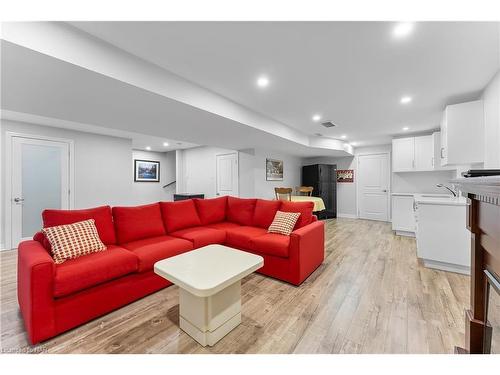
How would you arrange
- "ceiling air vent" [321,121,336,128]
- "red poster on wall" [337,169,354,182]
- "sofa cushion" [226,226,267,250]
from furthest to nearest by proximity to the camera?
"red poster on wall" [337,169,354,182] → "ceiling air vent" [321,121,336,128] → "sofa cushion" [226,226,267,250]

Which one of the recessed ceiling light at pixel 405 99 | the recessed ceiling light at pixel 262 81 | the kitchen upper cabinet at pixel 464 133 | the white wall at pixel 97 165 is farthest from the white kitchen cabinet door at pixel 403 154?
the white wall at pixel 97 165

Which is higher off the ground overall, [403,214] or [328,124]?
[328,124]

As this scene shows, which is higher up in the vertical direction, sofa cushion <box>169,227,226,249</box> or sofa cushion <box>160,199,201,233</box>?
sofa cushion <box>160,199,201,233</box>

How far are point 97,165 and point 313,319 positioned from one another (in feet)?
17.8

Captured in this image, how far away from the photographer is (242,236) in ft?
9.54

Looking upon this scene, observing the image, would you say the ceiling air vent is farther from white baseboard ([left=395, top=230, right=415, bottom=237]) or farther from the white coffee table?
the white coffee table

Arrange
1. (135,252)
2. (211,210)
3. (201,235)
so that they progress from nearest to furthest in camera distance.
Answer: (135,252) < (201,235) < (211,210)

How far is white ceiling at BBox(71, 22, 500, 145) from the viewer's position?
166 centimetres

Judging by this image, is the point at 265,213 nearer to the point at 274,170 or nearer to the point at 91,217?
the point at 91,217

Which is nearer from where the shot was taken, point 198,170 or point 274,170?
point 274,170

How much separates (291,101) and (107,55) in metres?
2.28

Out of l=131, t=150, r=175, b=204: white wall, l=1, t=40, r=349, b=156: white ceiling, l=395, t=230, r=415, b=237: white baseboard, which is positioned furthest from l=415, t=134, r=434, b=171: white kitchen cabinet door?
l=131, t=150, r=175, b=204: white wall

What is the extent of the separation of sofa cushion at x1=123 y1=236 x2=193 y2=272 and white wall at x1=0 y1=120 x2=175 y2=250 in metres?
3.28

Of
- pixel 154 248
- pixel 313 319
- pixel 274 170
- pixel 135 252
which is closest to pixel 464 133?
pixel 313 319
